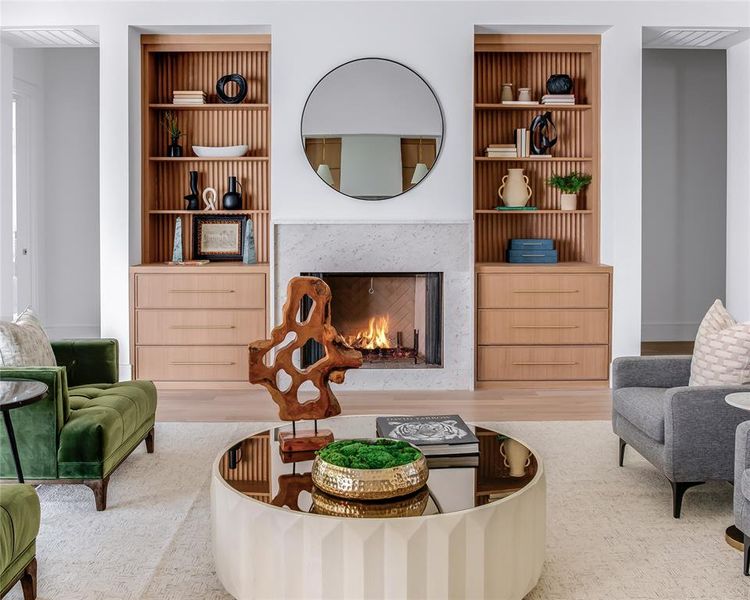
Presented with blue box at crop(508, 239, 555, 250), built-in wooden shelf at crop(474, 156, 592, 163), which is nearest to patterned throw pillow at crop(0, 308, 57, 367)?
built-in wooden shelf at crop(474, 156, 592, 163)

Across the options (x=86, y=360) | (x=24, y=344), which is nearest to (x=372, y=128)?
(x=86, y=360)

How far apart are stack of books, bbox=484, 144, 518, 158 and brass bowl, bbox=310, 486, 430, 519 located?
4193 mm

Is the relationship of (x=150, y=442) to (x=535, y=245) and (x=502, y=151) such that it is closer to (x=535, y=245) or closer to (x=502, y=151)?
(x=535, y=245)

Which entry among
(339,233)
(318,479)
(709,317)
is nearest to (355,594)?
(318,479)

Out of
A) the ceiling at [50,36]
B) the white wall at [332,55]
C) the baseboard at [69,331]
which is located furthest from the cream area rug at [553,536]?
the baseboard at [69,331]

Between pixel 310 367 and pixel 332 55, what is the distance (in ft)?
11.4

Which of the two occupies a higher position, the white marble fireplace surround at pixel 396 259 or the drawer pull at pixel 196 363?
the white marble fireplace surround at pixel 396 259

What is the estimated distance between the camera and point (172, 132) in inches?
242

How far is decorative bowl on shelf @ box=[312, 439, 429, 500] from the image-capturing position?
7.36ft

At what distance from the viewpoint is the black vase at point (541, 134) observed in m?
6.10

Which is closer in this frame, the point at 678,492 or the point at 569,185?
the point at 678,492

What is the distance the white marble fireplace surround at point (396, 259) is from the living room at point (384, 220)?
16mm

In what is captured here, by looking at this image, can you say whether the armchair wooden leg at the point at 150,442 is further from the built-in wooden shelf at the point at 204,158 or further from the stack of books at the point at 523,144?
the stack of books at the point at 523,144

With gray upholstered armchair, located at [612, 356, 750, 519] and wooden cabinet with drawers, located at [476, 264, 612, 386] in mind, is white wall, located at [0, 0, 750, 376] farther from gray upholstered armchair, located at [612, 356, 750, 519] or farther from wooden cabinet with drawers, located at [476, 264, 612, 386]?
gray upholstered armchair, located at [612, 356, 750, 519]
